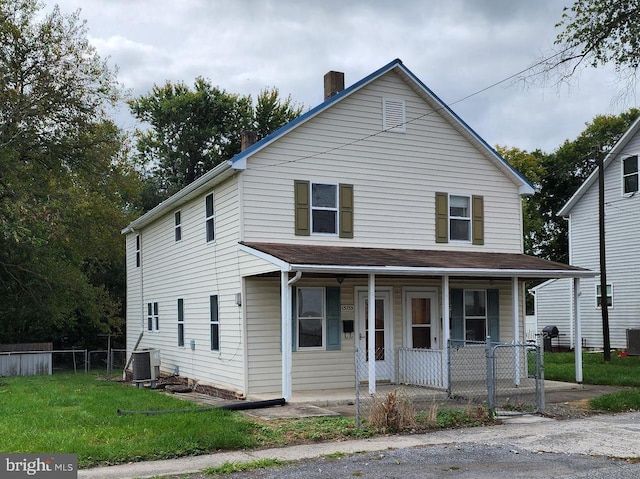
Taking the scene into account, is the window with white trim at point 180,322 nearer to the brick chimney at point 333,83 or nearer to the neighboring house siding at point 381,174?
the neighboring house siding at point 381,174

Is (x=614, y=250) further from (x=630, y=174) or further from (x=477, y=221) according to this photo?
(x=477, y=221)

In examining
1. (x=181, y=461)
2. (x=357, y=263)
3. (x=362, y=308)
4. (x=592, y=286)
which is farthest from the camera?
(x=592, y=286)

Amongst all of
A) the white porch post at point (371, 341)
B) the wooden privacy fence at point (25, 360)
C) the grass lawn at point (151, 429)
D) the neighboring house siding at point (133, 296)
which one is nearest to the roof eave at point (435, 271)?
the white porch post at point (371, 341)

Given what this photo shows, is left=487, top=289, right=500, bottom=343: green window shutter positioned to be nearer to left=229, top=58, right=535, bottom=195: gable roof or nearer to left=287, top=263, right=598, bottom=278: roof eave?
left=287, top=263, right=598, bottom=278: roof eave

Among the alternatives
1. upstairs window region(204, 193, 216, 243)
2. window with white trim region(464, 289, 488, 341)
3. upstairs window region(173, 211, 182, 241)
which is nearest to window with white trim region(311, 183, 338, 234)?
upstairs window region(204, 193, 216, 243)

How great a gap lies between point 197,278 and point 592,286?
1682cm

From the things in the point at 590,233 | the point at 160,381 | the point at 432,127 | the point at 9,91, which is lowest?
the point at 160,381

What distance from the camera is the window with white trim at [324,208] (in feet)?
51.9

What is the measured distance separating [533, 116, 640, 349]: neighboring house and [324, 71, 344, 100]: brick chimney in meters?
12.3

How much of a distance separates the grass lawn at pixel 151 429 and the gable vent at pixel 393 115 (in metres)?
Answer: 7.51

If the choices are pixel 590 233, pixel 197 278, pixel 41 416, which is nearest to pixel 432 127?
pixel 197 278

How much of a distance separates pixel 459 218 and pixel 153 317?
34.3ft

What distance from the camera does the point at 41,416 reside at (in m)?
11.8

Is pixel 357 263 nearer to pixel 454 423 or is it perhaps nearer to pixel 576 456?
pixel 454 423
